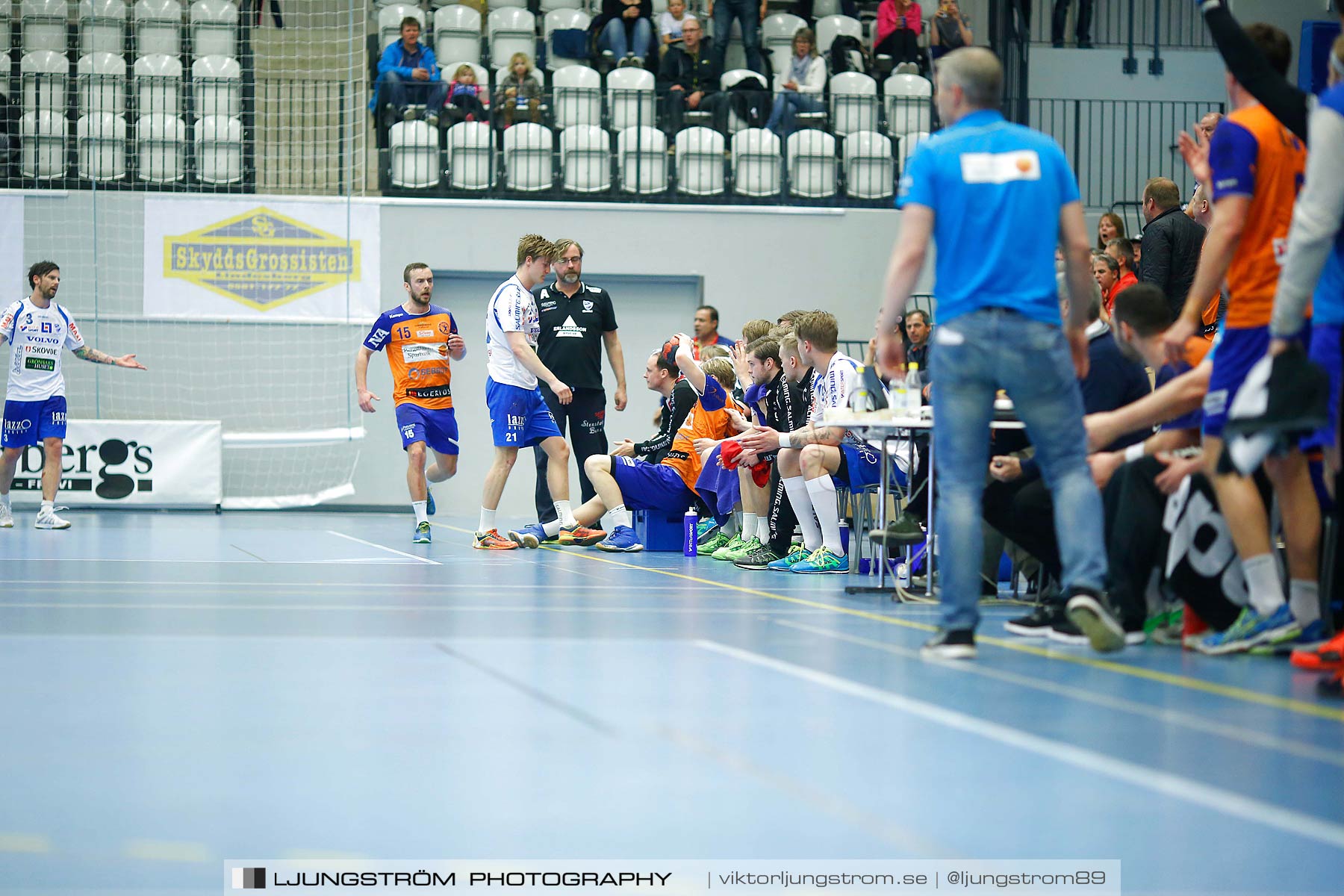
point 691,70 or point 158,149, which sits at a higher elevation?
point 691,70

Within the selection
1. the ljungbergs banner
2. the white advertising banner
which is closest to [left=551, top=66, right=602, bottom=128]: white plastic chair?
the ljungbergs banner

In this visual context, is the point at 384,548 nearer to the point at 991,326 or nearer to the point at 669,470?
the point at 669,470

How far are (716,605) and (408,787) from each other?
3.40m

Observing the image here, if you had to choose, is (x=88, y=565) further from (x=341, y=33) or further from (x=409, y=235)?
(x=341, y=33)

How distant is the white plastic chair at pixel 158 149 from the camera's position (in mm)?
14508

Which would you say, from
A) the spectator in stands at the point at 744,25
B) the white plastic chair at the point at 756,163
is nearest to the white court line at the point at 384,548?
the white plastic chair at the point at 756,163

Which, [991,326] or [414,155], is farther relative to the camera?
[414,155]

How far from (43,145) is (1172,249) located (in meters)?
11.6

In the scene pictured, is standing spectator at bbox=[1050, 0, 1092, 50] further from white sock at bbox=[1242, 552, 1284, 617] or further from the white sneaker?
white sock at bbox=[1242, 552, 1284, 617]

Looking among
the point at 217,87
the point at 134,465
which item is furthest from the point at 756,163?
the point at 134,465

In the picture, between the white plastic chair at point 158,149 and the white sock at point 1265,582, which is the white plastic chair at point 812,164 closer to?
the white plastic chair at point 158,149

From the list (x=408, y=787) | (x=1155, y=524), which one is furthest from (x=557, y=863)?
(x=1155, y=524)

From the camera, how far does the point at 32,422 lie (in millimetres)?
11312

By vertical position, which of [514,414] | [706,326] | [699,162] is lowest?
[514,414]
